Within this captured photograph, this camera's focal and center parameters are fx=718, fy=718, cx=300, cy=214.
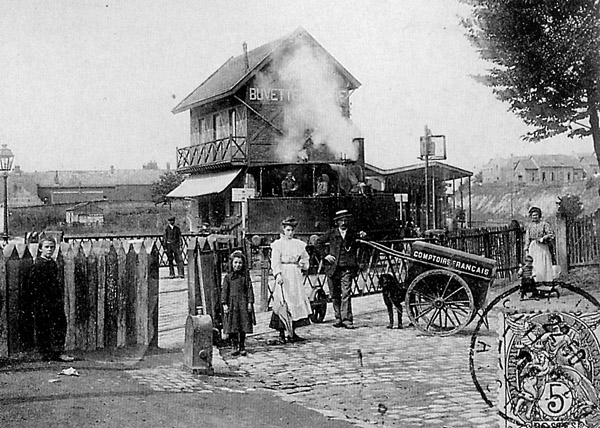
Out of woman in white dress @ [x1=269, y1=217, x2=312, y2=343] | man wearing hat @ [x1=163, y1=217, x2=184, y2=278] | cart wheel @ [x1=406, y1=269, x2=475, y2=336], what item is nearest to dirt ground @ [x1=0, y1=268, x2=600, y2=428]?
woman in white dress @ [x1=269, y1=217, x2=312, y2=343]

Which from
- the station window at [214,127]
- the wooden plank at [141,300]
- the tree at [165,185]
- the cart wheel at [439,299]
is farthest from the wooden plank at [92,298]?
the cart wheel at [439,299]

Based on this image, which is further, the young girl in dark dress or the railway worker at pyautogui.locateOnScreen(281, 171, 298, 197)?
the railway worker at pyautogui.locateOnScreen(281, 171, 298, 197)

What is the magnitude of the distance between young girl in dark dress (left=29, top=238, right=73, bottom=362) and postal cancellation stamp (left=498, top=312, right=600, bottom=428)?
3.79 meters

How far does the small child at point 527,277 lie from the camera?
222 inches

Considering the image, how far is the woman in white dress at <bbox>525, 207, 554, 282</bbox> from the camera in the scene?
6363 millimetres

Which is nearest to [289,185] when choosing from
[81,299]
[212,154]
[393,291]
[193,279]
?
[212,154]

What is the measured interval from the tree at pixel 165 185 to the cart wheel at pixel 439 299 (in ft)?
10.6

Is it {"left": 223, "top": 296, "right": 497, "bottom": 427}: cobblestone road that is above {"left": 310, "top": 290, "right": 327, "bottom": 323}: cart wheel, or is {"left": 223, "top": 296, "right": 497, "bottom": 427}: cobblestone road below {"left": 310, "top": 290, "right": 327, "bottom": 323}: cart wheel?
below

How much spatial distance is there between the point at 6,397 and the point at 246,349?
2.59 m

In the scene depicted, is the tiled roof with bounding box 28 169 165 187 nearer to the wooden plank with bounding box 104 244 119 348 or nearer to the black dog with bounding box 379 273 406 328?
the wooden plank with bounding box 104 244 119 348

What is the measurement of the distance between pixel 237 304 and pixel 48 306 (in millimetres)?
1697

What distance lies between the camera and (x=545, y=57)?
231 inches

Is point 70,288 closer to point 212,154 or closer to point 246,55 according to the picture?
point 246,55

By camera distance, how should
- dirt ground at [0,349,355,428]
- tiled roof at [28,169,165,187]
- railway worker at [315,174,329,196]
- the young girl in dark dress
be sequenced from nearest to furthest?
dirt ground at [0,349,355,428] < the young girl in dark dress < tiled roof at [28,169,165,187] < railway worker at [315,174,329,196]
